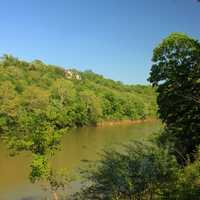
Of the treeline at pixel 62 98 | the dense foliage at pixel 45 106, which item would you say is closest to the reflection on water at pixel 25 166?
the dense foliage at pixel 45 106

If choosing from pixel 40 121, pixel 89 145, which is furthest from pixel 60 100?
pixel 40 121

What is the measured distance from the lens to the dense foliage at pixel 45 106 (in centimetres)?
2098

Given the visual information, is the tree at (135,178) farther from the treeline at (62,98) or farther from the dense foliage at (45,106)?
the treeline at (62,98)

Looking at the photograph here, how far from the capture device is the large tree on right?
1135 inches

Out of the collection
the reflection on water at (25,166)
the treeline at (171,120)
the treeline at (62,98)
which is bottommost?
the reflection on water at (25,166)

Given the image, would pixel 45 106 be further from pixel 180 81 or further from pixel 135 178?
pixel 135 178

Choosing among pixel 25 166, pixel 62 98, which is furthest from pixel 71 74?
pixel 25 166

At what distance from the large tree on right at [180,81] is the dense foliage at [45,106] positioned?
9104mm

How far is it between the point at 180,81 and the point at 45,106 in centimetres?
5387

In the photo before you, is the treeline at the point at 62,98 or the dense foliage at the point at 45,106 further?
the treeline at the point at 62,98

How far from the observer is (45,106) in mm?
81125

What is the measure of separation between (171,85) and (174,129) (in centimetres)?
306

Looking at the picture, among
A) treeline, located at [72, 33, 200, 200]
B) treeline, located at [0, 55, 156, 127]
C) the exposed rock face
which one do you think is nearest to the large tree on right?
treeline, located at [72, 33, 200, 200]

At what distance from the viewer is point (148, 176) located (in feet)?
56.7
